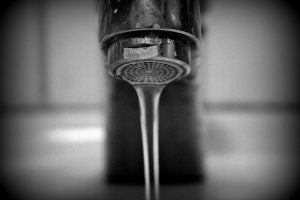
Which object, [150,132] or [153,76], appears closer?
[153,76]

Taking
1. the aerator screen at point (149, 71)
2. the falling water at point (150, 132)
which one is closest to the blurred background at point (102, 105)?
the falling water at point (150, 132)

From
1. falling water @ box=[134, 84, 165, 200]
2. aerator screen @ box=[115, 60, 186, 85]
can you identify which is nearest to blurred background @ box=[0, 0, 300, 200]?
falling water @ box=[134, 84, 165, 200]

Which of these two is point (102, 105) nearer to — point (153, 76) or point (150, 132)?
point (150, 132)

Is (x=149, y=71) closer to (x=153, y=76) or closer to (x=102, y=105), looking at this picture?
(x=153, y=76)

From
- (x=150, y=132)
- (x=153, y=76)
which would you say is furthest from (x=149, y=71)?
(x=150, y=132)

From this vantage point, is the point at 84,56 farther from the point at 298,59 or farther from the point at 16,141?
the point at 298,59

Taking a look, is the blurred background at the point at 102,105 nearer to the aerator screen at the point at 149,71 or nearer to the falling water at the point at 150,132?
the falling water at the point at 150,132

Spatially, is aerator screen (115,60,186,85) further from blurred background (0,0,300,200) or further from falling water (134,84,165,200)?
blurred background (0,0,300,200)
